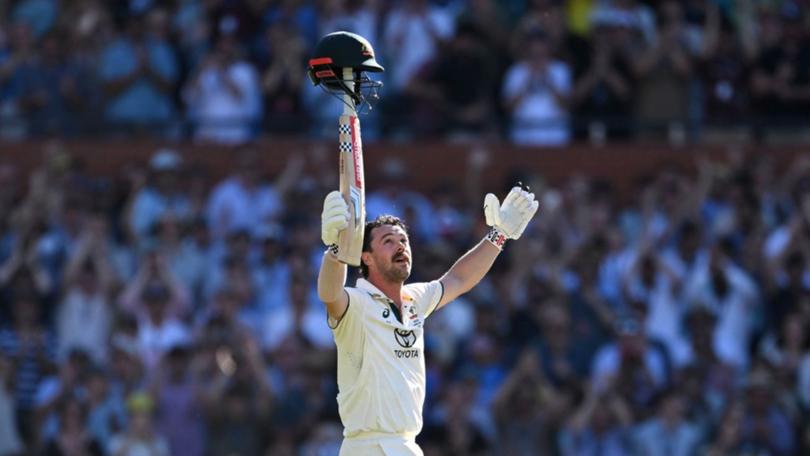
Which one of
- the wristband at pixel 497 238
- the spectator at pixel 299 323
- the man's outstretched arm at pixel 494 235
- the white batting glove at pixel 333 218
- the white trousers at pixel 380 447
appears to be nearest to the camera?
the white batting glove at pixel 333 218

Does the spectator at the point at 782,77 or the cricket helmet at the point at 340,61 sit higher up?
A: the spectator at the point at 782,77

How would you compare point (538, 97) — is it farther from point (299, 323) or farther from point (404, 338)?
point (404, 338)

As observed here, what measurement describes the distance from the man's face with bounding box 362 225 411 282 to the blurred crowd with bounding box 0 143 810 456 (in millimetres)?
5537

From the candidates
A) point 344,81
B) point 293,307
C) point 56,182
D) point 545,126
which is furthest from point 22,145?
point 344,81

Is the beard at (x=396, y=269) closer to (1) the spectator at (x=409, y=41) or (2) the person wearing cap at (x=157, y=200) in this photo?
(2) the person wearing cap at (x=157, y=200)

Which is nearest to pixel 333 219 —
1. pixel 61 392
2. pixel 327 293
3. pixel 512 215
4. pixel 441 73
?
pixel 327 293

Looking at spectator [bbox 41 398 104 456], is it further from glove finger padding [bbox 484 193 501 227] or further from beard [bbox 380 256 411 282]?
beard [bbox 380 256 411 282]

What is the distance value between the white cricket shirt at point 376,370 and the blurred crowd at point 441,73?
8457 mm

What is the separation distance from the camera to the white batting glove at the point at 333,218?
941 centimetres

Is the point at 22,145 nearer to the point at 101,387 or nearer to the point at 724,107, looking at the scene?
the point at 101,387

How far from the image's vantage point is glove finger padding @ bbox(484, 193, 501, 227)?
10896 millimetres

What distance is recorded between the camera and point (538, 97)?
60.8ft

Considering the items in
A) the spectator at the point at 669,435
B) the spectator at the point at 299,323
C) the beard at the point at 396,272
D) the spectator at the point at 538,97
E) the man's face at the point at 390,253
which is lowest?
the spectator at the point at 669,435

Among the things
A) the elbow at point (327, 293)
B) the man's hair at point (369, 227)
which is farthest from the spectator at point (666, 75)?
the elbow at point (327, 293)
